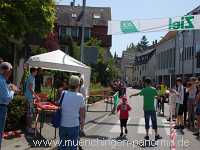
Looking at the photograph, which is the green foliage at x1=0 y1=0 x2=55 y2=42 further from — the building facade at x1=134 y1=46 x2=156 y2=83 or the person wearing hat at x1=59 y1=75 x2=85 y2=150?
the building facade at x1=134 y1=46 x2=156 y2=83

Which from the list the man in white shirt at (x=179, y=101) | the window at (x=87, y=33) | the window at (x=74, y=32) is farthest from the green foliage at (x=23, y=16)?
the window at (x=74, y=32)

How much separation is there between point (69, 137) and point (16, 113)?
5.72 meters

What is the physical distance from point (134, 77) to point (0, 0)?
159m

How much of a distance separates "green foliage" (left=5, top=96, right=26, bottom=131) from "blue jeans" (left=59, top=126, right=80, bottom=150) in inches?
214

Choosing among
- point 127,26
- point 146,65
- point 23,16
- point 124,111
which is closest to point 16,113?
point 124,111

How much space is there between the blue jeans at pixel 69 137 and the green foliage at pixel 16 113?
5.43 m

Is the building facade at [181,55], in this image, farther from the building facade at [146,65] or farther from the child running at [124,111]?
the child running at [124,111]

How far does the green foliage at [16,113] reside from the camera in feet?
47.3

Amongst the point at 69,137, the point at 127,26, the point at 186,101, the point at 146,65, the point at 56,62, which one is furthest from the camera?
the point at 146,65

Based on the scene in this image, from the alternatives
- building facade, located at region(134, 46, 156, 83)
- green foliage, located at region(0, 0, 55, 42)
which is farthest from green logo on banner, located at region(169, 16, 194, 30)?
building facade, located at region(134, 46, 156, 83)

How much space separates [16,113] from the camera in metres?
14.6

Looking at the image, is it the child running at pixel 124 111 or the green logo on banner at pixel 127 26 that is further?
the green logo on banner at pixel 127 26

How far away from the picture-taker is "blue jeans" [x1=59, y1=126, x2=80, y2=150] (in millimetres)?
9070

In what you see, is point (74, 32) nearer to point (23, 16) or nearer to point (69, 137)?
point (23, 16)
